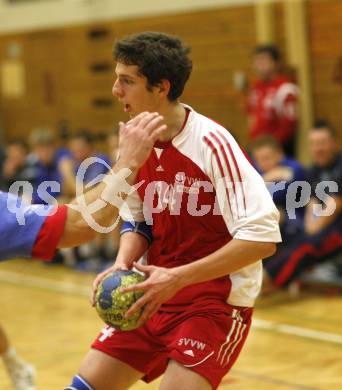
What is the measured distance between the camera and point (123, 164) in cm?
356

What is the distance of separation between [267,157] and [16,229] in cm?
584

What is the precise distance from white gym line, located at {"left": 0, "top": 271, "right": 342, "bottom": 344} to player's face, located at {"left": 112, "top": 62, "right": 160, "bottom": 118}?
3804mm

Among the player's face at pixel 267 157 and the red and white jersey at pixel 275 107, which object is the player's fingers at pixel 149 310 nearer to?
the player's face at pixel 267 157

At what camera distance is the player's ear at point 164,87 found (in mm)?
3982

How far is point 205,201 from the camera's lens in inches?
159

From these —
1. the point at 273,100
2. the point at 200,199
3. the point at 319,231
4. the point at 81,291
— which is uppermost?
the point at 200,199

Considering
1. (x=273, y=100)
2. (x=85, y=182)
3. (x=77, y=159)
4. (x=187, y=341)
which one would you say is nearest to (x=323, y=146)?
(x=273, y=100)

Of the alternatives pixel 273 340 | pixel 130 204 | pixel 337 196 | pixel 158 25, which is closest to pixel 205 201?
pixel 130 204

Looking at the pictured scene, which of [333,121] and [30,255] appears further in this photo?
[333,121]

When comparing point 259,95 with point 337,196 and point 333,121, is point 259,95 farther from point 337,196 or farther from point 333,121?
point 337,196

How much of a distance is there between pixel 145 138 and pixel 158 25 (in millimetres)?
9435

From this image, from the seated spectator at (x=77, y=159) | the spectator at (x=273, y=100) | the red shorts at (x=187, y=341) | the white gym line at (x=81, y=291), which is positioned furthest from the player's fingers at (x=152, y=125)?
the seated spectator at (x=77, y=159)

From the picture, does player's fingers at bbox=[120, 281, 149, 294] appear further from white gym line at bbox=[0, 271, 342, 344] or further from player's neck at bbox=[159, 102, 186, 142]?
white gym line at bbox=[0, 271, 342, 344]

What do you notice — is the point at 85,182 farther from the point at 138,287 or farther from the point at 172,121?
the point at 138,287
